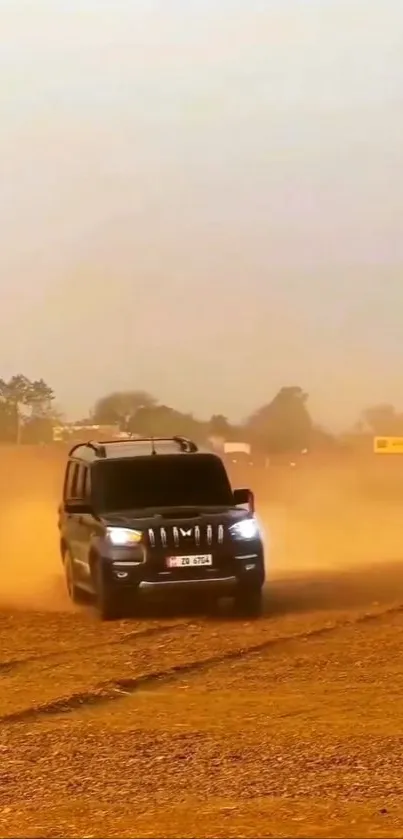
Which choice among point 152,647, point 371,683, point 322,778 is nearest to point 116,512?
point 152,647

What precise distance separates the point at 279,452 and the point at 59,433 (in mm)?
13895

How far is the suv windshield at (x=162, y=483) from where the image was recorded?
17484 millimetres

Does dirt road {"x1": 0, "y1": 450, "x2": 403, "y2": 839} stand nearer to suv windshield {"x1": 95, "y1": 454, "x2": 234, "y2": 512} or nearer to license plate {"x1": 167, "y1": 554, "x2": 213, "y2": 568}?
license plate {"x1": 167, "y1": 554, "x2": 213, "y2": 568}

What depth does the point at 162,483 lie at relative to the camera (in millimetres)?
17766

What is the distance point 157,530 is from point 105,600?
3.35 feet

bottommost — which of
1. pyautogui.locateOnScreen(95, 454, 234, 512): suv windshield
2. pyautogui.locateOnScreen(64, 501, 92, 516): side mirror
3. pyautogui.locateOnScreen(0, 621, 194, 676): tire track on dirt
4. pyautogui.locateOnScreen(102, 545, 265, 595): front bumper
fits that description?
pyautogui.locateOnScreen(0, 621, 194, 676): tire track on dirt

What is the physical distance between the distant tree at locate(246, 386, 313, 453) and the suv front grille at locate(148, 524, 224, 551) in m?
55.1

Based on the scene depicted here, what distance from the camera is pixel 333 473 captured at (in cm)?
6016

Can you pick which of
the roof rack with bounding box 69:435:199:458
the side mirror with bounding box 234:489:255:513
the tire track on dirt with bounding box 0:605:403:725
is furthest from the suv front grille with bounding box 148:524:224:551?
the roof rack with bounding box 69:435:199:458

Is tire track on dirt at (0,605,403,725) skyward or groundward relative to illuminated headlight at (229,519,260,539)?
groundward

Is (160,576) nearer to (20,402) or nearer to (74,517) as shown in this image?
(74,517)

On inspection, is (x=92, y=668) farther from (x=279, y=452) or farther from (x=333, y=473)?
(x=279, y=452)

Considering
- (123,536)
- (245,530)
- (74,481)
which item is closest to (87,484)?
(74,481)

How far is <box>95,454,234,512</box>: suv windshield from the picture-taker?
17484 millimetres
